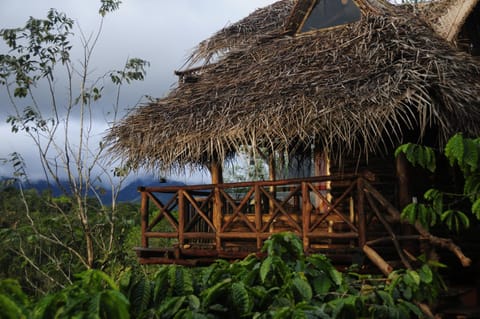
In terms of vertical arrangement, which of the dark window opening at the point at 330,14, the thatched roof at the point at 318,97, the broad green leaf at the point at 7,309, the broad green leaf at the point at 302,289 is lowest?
the broad green leaf at the point at 302,289

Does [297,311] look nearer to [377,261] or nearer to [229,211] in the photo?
[377,261]

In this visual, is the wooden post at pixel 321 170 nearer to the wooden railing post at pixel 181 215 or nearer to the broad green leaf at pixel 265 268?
the wooden railing post at pixel 181 215

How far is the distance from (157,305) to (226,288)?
319mm

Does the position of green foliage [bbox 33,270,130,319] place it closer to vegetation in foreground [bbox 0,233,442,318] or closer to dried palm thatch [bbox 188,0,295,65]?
vegetation in foreground [bbox 0,233,442,318]

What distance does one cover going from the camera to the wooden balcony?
6.54m

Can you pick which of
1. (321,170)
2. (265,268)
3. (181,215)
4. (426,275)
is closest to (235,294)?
(265,268)

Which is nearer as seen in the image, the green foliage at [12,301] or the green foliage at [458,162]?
the green foliage at [12,301]

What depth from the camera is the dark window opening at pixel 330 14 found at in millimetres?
8566

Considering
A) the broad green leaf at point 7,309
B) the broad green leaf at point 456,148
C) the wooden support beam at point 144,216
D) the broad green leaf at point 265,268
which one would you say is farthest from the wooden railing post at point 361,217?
the broad green leaf at point 7,309

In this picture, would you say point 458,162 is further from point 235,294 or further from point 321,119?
point 321,119

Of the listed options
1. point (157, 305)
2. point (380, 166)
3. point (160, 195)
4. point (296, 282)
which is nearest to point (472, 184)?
point (296, 282)

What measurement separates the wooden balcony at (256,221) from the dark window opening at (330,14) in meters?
2.23

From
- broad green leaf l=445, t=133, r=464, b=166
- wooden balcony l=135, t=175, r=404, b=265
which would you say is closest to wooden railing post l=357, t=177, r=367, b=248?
wooden balcony l=135, t=175, r=404, b=265

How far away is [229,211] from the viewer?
959 cm
